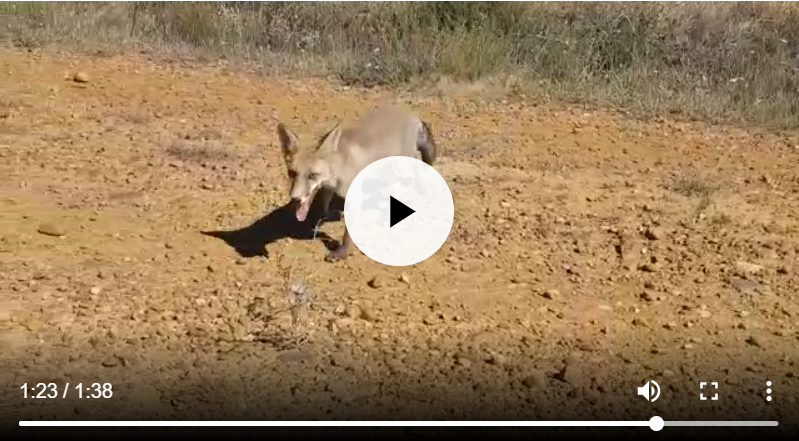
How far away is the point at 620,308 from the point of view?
541 cm

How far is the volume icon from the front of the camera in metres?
4.56

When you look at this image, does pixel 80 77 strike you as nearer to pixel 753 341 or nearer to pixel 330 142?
pixel 330 142

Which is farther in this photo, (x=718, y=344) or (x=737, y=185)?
(x=737, y=185)

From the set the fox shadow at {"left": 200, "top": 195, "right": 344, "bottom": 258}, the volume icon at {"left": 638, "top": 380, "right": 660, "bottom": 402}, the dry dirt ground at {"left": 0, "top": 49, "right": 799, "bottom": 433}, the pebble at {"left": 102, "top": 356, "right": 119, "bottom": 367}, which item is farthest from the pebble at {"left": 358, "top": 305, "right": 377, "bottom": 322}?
the volume icon at {"left": 638, "top": 380, "right": 660, "bottom": 402}

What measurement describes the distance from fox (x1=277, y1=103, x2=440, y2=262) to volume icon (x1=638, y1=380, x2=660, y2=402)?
1.97m

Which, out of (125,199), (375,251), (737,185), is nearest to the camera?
(375,251)

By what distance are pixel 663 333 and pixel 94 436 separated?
274 cm

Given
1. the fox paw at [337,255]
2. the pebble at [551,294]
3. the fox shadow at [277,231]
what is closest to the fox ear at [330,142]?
the fox shadow at [277,231]

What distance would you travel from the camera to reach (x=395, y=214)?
6328mm

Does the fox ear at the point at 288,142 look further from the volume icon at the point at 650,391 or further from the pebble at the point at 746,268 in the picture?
the pebble at the point at 746,268

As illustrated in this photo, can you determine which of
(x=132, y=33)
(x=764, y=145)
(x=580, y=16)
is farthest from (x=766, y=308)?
(x=132, y=33)

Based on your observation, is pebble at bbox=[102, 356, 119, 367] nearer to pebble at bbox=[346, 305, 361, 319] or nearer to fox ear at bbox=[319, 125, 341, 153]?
pebble at bbox=[346, 305, 361, 319]

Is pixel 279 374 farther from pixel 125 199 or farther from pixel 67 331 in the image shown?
pixel 125 199

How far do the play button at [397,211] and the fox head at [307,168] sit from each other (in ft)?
2.19
